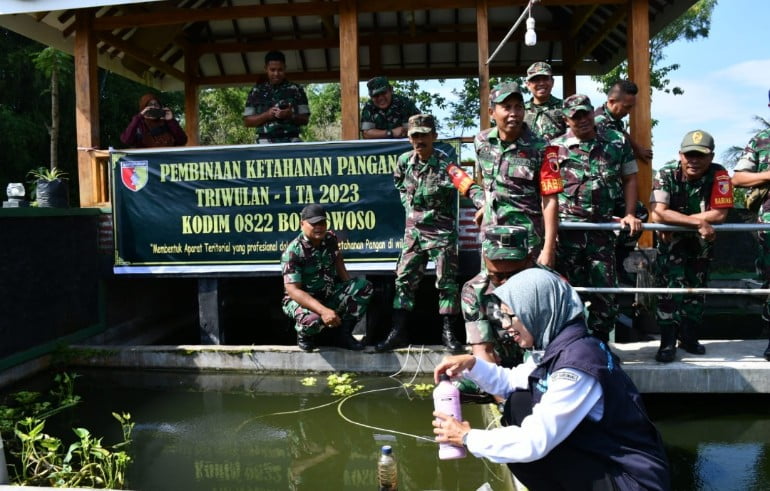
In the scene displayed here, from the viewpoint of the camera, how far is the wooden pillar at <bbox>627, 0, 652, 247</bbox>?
232 inches

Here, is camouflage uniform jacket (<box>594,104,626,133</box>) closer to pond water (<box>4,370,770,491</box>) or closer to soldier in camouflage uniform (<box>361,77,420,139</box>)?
soldier in camouflage uniform (<box>361,77,420,139</box>)

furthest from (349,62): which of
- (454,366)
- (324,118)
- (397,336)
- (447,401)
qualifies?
(324,118)

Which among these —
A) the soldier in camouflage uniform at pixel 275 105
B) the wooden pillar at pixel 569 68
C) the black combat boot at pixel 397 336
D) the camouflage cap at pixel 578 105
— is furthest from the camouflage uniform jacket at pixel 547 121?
the wooden pillar at pixel 569 68

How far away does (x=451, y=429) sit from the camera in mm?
2215

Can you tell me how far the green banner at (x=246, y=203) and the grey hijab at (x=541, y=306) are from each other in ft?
12.2

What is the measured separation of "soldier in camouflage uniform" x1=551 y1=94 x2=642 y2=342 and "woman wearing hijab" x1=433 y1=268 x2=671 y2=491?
7.67ft

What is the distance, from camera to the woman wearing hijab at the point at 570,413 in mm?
1966

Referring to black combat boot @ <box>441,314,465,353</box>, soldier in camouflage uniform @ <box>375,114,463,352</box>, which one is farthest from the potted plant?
black combat boot @ <box>441,314,465,353</box>

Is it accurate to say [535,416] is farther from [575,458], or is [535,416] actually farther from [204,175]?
[204,175]

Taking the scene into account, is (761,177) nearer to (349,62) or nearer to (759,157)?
(759,157)

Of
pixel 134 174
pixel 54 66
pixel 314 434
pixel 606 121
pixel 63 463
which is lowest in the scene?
pixel 314 434

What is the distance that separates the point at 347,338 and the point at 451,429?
3.21m

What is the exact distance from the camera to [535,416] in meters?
2.03

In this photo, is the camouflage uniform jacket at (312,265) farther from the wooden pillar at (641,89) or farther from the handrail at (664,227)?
the wooden pillar at (641,89)
